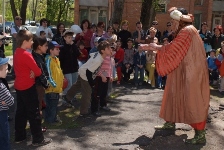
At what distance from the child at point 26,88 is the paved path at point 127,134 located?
21 cm

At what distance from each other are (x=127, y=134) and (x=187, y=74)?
56.9 inches

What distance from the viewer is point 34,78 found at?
473cm

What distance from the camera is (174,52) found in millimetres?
4926

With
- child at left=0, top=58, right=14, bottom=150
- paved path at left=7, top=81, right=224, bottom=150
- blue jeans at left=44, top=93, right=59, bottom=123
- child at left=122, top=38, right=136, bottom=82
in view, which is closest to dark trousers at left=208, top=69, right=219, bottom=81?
child at left=122, top=38, right=136, bottom=82

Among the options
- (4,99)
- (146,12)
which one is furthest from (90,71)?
(146,12)

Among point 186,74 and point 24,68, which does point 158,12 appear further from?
point 24,68

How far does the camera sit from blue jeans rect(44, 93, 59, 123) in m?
5.57

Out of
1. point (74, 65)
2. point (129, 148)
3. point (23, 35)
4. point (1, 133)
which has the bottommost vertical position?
point (129, 148)

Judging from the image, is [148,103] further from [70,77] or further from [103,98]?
[70,77]

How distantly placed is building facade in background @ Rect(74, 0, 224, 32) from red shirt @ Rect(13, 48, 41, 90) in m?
26.7

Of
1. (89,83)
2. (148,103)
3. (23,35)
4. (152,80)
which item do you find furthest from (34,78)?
(152,80)

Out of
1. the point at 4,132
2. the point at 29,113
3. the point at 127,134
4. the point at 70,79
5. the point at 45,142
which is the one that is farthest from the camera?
Answer: the point at 70,79

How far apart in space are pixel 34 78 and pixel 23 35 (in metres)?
0.65

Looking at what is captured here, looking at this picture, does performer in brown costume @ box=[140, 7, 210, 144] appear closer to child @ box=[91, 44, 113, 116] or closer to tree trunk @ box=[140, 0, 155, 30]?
child @ box=[91, 44, 113, 116]
